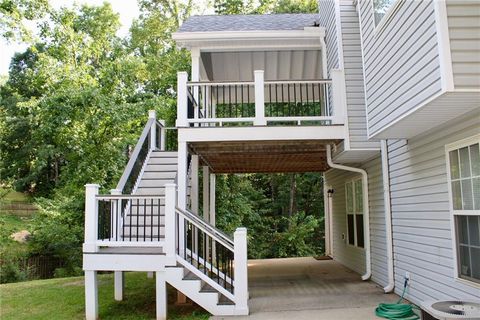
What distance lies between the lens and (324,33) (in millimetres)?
8398

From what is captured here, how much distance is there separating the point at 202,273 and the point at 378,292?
3144mm

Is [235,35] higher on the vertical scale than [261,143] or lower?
higher

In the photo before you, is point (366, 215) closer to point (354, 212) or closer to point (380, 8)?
point (354, 212)

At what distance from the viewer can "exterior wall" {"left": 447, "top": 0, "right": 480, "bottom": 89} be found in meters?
3.69

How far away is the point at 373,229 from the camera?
7984 mm

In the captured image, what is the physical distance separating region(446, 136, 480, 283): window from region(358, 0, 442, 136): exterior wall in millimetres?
819

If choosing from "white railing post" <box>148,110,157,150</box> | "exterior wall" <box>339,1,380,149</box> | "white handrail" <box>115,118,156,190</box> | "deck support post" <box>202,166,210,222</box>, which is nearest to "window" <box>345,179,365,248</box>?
"exterior wall" <box>339,1,380,149</box>

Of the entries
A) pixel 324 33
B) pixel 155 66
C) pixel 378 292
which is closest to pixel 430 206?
pixel 378 292

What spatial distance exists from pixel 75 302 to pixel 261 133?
4600 mm

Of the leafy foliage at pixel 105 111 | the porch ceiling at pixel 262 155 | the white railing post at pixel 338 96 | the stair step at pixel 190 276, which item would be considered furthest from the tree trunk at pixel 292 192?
the stair step at pixel 190 276

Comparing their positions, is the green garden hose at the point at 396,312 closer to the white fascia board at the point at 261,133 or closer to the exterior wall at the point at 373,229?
the exterior wall at the point at 373,229

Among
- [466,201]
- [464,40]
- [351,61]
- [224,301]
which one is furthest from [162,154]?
[464,40]

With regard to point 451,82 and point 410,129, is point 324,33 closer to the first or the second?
point 410,129

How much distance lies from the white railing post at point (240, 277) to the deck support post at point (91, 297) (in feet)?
6.93
